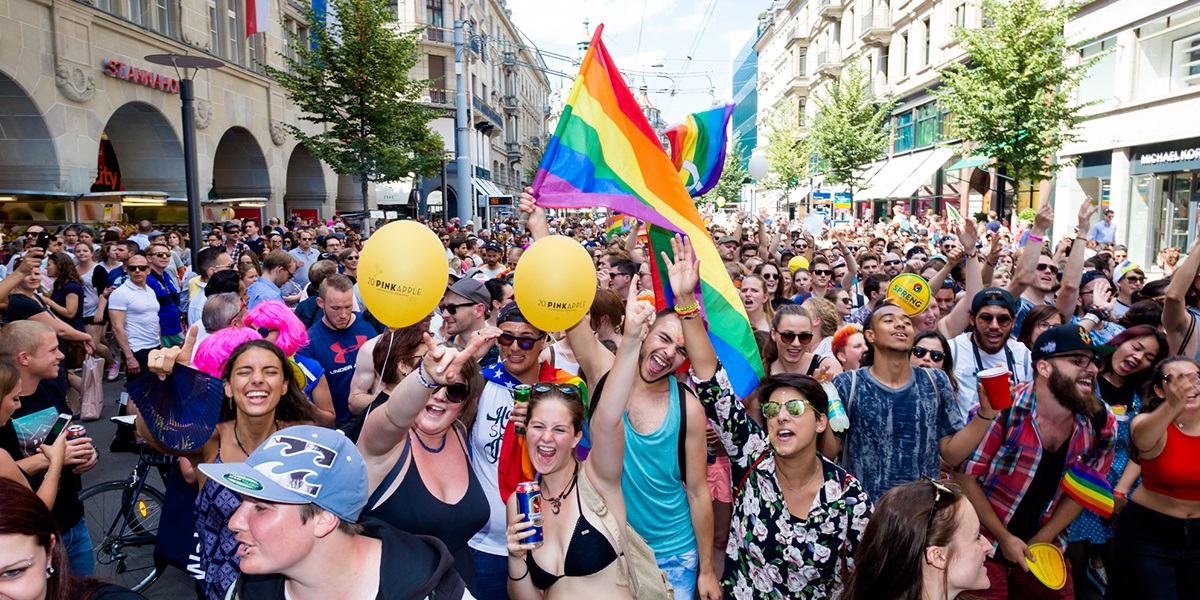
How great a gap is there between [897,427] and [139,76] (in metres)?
20.6

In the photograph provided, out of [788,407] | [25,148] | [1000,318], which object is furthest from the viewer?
[25,148]

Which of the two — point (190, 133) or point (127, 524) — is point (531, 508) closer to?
point (127, 524)

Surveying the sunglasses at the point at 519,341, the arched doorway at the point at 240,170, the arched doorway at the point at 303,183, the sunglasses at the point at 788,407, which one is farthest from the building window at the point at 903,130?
the sunglasses at the point at 788,407

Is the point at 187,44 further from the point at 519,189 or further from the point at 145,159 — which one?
the point at 519,189

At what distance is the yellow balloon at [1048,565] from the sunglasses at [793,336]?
1.58m

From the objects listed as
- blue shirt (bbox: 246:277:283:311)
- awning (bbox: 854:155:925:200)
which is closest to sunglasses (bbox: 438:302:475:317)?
blue shirt (bbox: 246:277:283:311)

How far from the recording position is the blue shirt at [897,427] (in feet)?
12.4

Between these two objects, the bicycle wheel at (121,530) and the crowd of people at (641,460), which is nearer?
the crowd of people at (641,460)

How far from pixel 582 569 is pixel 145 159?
22461 millimetres

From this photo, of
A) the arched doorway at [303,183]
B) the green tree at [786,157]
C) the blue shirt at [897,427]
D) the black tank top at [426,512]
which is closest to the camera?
the black tank top at [426,512]

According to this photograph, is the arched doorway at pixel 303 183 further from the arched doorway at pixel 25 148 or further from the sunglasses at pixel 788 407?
the sunglasses at pixel 788 407

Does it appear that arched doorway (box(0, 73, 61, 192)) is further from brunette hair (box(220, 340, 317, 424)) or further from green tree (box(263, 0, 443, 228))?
brunette hair (box(220, 340, 317, 424))

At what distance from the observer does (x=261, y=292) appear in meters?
7.67

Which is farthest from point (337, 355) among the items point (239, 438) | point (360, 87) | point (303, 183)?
point (303, 183)
